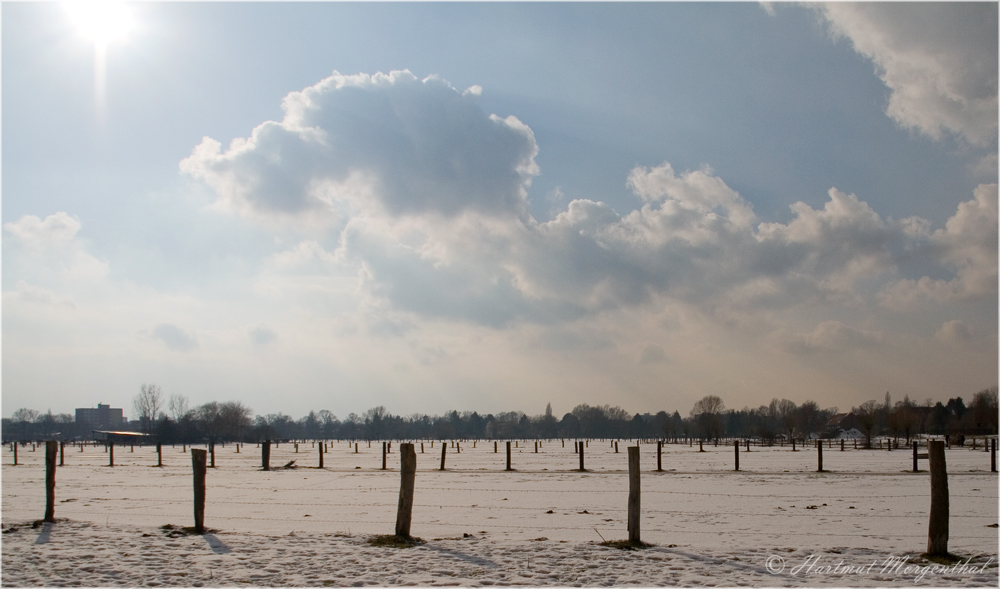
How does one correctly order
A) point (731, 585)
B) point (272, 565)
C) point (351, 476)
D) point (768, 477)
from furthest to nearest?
point (351, 476) → point (768, 477) → point (272, 565) → point (731, 585)

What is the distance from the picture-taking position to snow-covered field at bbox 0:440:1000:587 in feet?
27.3

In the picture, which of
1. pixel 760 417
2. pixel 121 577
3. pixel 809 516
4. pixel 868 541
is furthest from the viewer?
pixel 760 417

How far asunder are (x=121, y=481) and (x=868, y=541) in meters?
25.1

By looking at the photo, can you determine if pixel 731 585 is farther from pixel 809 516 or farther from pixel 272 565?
pixel 809 516

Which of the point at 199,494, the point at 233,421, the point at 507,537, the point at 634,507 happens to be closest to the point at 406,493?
the point at 507,537

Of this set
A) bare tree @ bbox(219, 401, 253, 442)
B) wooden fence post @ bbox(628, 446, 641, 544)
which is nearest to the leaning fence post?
wooden fence post @ bbox(628, 446, 641, 544)

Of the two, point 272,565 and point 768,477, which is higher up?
point 272,565

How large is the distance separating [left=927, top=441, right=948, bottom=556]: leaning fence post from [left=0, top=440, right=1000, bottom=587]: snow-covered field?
0.30 meters

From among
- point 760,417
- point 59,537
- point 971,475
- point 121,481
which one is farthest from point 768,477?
point 760,417

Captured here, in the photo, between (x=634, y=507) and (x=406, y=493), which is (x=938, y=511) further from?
(x=406, y=493)

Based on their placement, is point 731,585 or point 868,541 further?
point 868,541

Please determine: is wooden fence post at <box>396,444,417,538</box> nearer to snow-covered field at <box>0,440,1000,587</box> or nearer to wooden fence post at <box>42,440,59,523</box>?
snow-covered field at <box>0,440,1000,587</box>

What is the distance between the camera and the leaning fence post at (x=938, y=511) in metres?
8.98

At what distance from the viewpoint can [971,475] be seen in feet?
83.2
